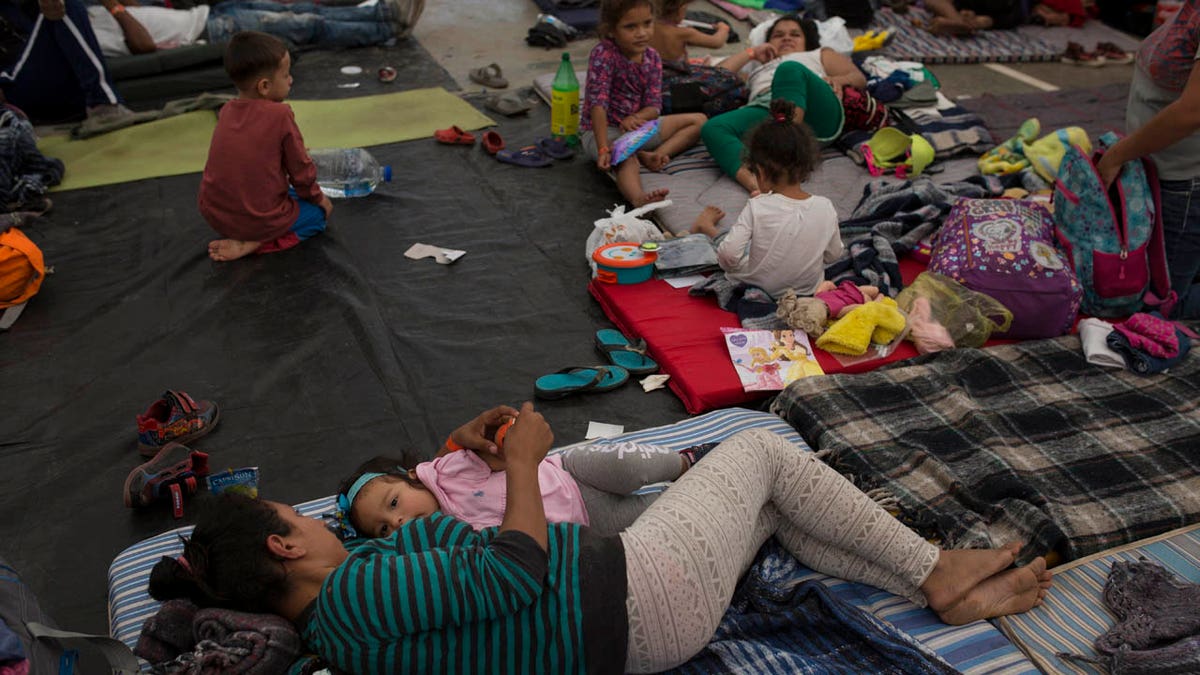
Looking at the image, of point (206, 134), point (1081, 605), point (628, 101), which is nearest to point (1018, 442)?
point (1081, 605)

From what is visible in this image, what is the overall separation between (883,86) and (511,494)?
14.8 ft

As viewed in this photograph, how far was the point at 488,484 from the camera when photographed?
2217mm

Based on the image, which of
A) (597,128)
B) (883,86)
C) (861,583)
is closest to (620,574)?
(861,583)

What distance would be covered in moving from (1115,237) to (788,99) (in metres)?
1.91

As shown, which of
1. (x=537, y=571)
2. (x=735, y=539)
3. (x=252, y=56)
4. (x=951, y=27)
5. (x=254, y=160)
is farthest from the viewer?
(x=951, y=27)

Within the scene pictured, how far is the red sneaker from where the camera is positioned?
23.4 feet

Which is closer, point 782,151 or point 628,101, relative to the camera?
point 782,151

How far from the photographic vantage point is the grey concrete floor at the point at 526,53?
657cm

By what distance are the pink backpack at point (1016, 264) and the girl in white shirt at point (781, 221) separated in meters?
0.55

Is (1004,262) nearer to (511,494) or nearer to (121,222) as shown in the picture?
(511,494)

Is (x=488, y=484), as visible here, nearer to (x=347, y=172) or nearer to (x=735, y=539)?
(x=735, y=539)

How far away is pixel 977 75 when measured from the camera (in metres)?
6.85

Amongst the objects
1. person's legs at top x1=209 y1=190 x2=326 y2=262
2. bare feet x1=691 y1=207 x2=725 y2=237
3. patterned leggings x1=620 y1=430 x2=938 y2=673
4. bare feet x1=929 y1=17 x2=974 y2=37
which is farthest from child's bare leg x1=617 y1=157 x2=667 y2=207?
bare feet x1=929 y1=17 x2=974 y2=37

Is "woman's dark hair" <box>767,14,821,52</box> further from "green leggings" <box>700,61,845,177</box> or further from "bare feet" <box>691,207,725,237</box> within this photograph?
"bare feet" <box>691,207,725,237</box>
